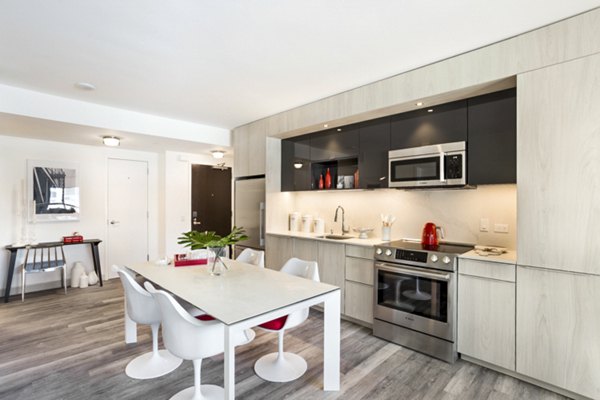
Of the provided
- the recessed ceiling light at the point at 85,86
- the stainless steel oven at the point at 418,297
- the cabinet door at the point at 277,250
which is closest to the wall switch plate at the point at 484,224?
the stainless steel oven at the point at 418,297

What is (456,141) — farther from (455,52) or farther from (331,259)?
(331,259)

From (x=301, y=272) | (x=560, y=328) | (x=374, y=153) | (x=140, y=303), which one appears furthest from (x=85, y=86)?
(x=560, y=328)

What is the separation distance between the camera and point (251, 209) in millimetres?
4629

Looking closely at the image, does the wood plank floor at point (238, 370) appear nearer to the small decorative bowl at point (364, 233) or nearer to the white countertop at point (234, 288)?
the white countertop at point (234, 288)

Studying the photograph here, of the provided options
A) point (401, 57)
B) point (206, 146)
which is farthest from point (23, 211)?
point (401, 57)

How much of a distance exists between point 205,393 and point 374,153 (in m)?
2.73

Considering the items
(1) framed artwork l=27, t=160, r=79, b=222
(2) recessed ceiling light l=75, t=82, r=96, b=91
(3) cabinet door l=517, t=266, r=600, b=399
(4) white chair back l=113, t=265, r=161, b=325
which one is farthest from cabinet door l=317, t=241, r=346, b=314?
(1) framed artwork l=27, t=160, r=79, b=222

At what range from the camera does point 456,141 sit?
109 inches

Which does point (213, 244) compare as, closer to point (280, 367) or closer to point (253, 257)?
point (253, 257)

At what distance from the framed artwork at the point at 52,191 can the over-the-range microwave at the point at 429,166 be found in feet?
15.7

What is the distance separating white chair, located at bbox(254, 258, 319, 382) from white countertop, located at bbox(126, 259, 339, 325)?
284 mm

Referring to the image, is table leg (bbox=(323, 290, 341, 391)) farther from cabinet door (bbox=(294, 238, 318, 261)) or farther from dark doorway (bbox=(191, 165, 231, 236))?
dark doorway (bbox=(191, 165, 231, 236))

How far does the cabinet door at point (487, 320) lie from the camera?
2.30m

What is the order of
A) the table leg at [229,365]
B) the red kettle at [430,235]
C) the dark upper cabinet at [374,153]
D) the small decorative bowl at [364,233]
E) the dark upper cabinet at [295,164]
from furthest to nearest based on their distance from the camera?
the dark upper cabinet at [295,164] → the small decorative bowl at [364,233] → the dark upper cabinet at [374,153] → the red kettle at [430,235] → the table leg at [229,365]
